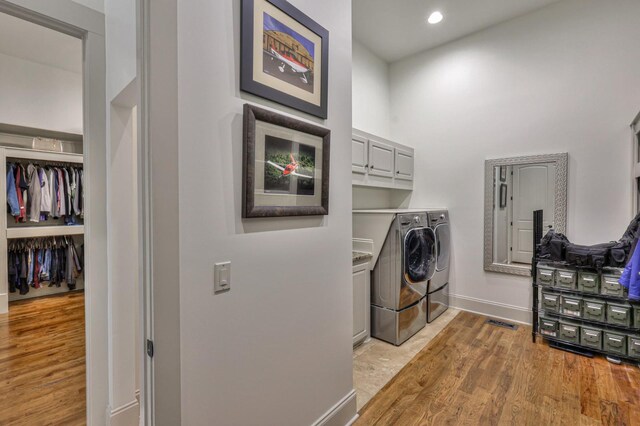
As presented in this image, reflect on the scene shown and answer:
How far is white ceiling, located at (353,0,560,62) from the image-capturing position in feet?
10.3

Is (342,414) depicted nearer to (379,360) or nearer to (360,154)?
(379,360)

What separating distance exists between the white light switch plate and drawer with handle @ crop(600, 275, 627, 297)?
10.1ft

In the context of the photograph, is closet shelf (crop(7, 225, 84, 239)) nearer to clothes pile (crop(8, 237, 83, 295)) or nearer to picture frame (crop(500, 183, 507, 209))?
clothes pile (crop(8, 237, 83, 295))

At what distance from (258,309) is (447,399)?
1.61 m

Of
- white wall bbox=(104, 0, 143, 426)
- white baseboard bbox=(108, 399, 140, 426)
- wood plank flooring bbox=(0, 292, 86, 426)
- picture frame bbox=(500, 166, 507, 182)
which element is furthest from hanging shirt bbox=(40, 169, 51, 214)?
picture frame bbox=(500, 166, 507, 182)

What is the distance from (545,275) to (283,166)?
279cm

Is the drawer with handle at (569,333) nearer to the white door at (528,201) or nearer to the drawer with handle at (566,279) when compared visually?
the drawer with handle at (566,279)

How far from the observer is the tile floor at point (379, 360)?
223cm

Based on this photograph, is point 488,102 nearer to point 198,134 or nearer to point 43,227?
point 198,134

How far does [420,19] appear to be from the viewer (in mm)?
A: 3355

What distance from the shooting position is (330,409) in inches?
68.9

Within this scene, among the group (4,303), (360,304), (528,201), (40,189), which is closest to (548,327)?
(528,201)

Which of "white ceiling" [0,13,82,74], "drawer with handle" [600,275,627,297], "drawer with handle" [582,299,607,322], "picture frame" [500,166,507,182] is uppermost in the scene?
"white ceiling" [0,13,82,74]

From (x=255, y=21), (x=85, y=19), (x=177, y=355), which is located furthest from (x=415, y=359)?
(x=85, y=19)
